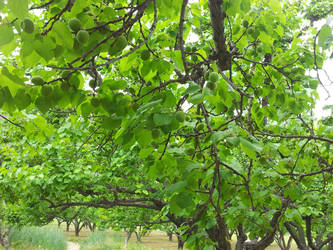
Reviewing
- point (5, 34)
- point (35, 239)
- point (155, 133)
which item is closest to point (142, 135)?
point (155, 133)

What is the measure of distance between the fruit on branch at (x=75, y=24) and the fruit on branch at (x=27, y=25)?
0.53 ft

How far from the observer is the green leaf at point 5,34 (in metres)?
0.96

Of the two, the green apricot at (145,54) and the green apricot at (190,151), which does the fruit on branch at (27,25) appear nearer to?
the green apricot at (145,54)

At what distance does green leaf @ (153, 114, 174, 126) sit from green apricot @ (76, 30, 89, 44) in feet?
1.33

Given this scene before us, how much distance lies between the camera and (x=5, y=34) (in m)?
0.97

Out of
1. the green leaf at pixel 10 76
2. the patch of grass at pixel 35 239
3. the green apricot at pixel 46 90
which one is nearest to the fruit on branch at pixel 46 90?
the green apricot at pixel 46 90

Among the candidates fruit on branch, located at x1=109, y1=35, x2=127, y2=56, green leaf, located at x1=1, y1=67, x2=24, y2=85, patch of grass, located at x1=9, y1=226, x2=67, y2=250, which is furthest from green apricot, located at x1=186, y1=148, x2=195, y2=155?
patch of grass, located at x1=9, y1=226, x2=67, y2=250

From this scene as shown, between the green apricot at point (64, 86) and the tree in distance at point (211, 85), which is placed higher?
the green apricot at point (64, 86)

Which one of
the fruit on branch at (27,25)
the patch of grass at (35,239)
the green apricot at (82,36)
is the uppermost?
the green apricot at (82,36)

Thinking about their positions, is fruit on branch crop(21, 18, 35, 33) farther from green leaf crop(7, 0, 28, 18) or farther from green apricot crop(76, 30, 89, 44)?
green apricot crop(76, 30, 89, 44)

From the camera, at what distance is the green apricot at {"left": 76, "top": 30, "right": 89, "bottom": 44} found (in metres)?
1.06

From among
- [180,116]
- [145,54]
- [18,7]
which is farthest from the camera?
[145,54]

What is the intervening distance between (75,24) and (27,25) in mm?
197

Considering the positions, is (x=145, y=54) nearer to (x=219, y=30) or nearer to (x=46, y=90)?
(x=46, y=90)
